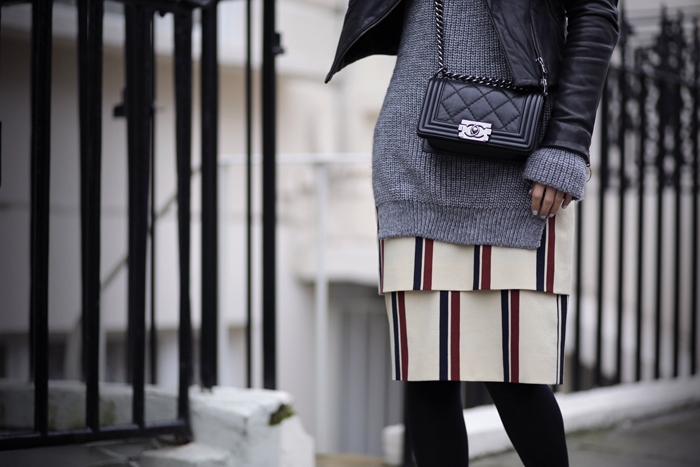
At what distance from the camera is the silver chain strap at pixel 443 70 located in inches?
47.4

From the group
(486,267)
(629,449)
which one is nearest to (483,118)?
(486,267)

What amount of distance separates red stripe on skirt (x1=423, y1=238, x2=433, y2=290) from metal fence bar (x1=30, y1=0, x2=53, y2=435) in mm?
957

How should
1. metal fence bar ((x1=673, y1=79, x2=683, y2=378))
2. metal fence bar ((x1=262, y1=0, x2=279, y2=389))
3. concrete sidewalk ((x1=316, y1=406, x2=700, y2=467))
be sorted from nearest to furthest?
1. metal fence bar ((x1=262, y1=0, x2=279, y2=389))
2. concrete sidewalk ((x1=316, y1=406, x2=700, y2=467))
3. metal fence bar ((x1=673, y1=79, x2=683, y2=378))

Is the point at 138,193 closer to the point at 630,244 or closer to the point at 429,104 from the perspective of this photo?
the point at 429,104

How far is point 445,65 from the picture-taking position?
4.07ft

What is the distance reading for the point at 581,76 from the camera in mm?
1198

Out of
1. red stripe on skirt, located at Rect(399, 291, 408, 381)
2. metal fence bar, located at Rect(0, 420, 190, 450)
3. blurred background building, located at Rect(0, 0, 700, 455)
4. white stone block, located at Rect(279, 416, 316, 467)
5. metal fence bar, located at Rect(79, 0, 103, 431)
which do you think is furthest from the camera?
blurred background building, located at Rect(0, 0, 700, 455)

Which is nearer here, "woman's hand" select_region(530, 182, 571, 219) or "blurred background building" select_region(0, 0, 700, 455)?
"woman's hand" select_region(530, 182, 571, 219)

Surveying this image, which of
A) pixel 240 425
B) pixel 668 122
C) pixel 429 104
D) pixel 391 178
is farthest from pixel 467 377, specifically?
pixel 668 122

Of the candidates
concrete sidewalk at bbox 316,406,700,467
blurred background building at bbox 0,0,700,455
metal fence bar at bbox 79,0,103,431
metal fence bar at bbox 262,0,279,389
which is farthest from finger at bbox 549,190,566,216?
blurred background building at bbox 0,0,700,455

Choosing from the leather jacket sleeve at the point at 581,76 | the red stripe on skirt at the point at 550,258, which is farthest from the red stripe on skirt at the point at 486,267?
the leather jacket sleeve at the point at 581,76

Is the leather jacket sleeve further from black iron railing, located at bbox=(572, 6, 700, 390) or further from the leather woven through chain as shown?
black iron railing, located at bbox=(572, 6, 700, 390)

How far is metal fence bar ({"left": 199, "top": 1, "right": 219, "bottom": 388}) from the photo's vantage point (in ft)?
6.37

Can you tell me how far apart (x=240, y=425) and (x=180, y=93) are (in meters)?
0.89
